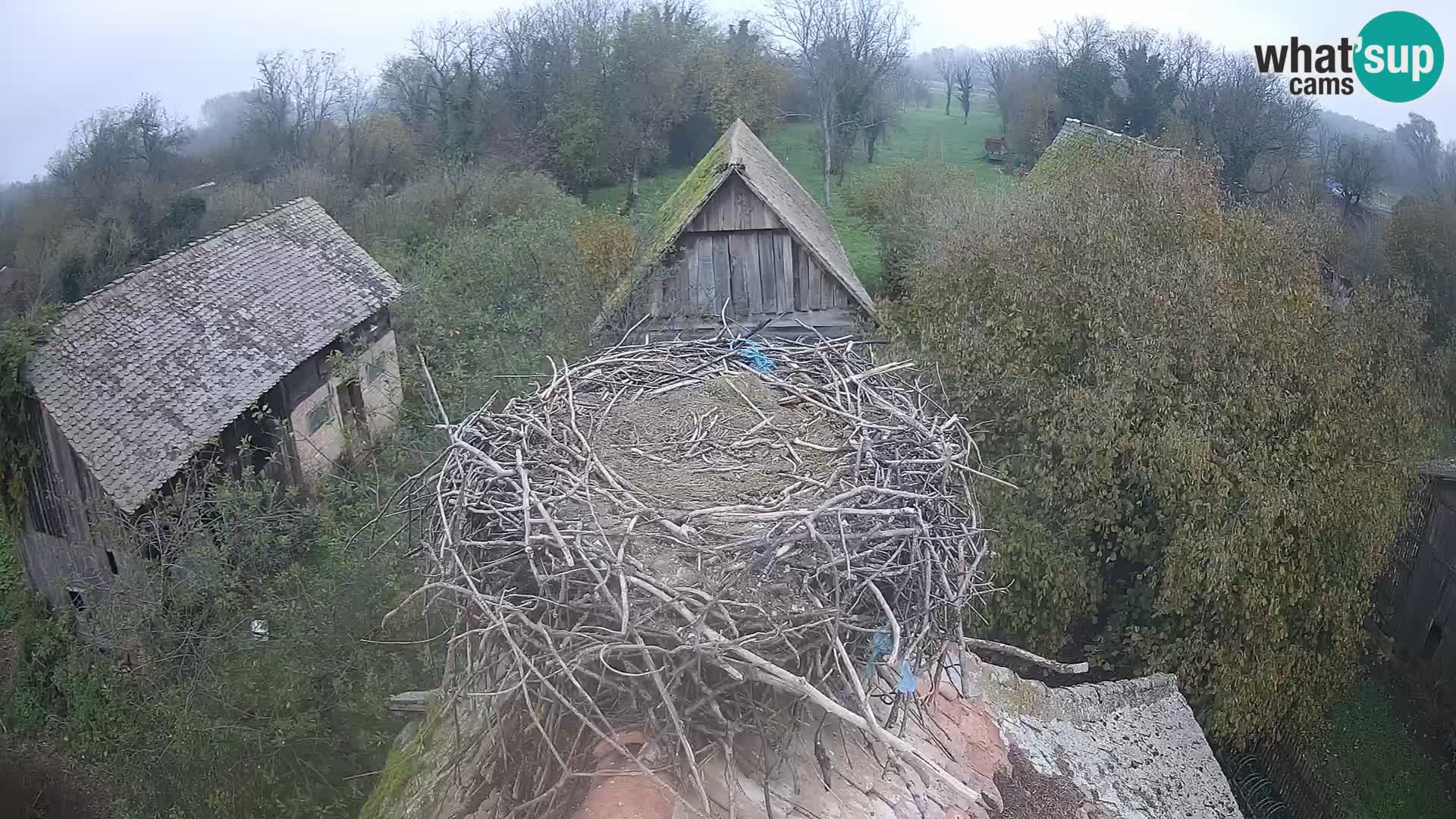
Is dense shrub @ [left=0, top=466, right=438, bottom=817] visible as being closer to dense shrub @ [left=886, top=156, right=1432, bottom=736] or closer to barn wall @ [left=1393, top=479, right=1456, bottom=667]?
dense shrub @ [left=886, top=156, right=1432, bottom=736]

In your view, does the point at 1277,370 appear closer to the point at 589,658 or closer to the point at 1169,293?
the point at 1169,293

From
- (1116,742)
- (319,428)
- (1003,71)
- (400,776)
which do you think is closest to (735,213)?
(319,428)

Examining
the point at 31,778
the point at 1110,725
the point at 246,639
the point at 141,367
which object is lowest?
the point at 31,778

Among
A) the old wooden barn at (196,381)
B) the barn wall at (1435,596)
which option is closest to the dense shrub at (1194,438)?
the barn wall at (1435,596)

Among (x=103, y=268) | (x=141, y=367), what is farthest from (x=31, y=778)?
(x=103, y=268)

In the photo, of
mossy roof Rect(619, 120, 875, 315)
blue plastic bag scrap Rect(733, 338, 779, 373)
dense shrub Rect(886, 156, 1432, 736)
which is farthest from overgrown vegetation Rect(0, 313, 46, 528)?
dense shrub Rect(886, 156, 1432, 736)

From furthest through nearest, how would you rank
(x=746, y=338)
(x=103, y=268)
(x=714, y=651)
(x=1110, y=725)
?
1. (x=103, y=268)
2. (x=746, y=338)
3. (x=1110, y=725)
4. (x=714, y=651)

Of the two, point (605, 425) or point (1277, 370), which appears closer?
point (605, 425)
